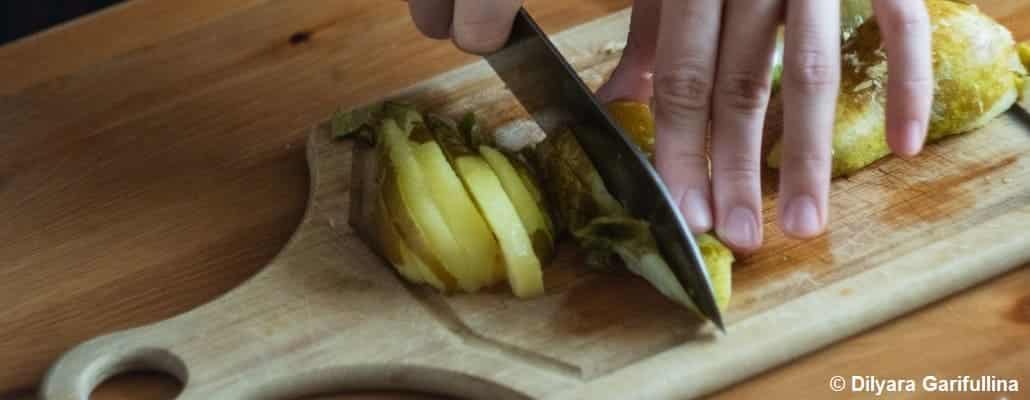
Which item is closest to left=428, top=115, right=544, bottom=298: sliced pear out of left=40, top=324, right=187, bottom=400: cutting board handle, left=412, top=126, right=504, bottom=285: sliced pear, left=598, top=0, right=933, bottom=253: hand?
left=412, top=126, right=504, bottom=285: sliced pear

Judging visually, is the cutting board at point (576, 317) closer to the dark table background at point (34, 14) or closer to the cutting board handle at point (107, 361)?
the cutting board handle at point (107, 361)

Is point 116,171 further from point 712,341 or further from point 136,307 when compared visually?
point 712,341

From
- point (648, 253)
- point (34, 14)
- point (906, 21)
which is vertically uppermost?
point (906, 21)

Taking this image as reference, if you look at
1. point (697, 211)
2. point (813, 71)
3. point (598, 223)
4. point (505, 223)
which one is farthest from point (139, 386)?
point (813, 71)

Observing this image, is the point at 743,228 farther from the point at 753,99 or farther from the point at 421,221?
the point at 421,221

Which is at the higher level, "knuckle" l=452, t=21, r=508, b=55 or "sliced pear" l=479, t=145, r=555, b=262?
"knuckle" l=452, t=21, r=508, b=55

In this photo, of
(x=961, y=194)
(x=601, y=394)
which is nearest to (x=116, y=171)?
(x=601, y=394)

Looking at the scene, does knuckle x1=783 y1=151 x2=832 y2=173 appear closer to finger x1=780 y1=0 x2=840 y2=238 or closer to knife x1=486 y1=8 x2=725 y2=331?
finger x1=780 y1=0 x2=840 y2=238

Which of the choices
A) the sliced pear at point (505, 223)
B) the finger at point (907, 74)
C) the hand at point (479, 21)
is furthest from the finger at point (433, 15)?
the finger at point (907, 74)
